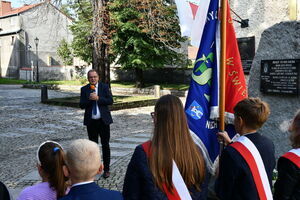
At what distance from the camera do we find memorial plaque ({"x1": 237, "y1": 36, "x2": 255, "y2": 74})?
5.32 metres

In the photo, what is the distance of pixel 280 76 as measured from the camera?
4715 mm

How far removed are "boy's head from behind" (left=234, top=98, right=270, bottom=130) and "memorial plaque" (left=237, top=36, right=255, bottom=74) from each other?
2913 millimetres

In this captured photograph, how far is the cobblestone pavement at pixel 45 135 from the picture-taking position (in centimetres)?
611

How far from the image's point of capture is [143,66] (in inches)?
995

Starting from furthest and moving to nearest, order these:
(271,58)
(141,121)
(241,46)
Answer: (141,121), (241,46), (271,58)

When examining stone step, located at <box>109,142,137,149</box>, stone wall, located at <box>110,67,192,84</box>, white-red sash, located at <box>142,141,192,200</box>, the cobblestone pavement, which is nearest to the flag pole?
white-red sash, located at <box>142,141,192,200</box>

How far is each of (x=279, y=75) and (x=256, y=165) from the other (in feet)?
8.88

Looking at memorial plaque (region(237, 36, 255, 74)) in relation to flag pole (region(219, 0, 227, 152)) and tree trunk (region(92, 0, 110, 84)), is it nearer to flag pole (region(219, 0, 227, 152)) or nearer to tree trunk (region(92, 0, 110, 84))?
flag pole (region(219, 0, 227, 152))

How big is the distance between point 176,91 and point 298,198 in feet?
75.0

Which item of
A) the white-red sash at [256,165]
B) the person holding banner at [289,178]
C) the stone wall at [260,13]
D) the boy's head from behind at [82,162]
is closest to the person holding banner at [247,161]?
the white-red sash at [256,165]

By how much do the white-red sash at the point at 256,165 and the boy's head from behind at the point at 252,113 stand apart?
15 cm

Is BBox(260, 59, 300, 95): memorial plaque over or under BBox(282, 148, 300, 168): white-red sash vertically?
over

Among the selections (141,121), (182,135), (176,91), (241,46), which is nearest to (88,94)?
(241,46)

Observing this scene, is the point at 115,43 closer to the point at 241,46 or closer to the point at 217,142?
the point at 241,46
